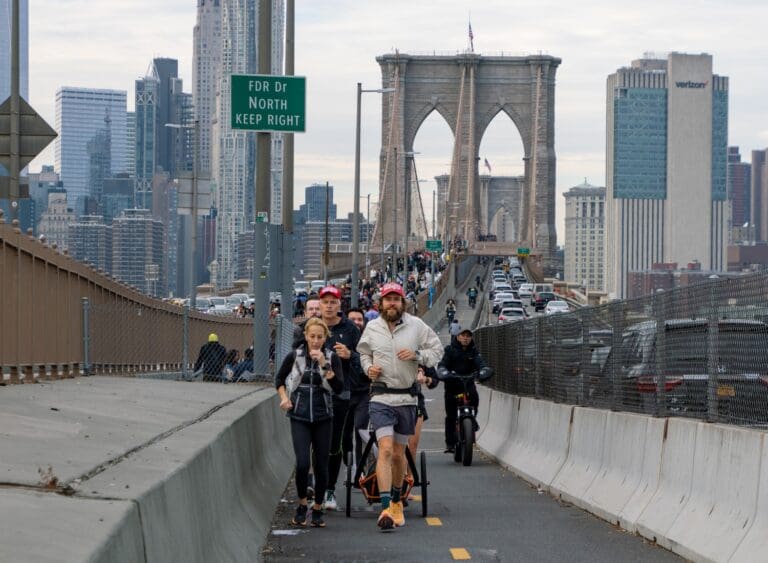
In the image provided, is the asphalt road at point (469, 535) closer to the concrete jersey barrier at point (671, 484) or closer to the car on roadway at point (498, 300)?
the concrete jersey barrier at point (671, 484)

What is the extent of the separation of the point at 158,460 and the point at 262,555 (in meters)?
2.59

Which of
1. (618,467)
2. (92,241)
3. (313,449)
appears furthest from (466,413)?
(92,241)

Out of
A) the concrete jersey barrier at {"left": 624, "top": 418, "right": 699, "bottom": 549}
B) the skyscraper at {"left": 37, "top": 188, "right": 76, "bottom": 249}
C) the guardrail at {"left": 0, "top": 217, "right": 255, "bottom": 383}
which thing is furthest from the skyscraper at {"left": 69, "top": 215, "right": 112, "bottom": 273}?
the concrete jersey barrier at {"left": 624, "top": 418, "right": 699, "bottom": 549}

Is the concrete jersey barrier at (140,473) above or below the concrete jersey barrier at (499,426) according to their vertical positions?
above

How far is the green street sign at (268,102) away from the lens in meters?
20.7

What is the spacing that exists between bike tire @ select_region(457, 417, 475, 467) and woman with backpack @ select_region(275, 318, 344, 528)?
6.35 m

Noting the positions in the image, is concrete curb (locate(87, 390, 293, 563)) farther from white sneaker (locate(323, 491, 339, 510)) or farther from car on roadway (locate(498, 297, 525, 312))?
car on roadway (locate(498, 297, 525, 312))

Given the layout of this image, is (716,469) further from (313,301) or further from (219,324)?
(219,324)

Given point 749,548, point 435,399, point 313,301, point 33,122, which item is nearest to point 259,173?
point 33,122

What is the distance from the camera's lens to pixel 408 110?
185 meters

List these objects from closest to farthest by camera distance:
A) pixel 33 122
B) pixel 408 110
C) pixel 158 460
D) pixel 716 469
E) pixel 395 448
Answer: pixel 158 460, pixel 716 469, pixel 395 448, pixel 33 122, pixel 408 110

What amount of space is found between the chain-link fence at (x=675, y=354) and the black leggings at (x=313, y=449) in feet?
7.97

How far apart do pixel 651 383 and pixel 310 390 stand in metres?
2.57

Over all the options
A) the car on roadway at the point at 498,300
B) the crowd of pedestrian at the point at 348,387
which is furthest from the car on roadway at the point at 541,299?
the crowd of pedestrian at the point at 348,387
